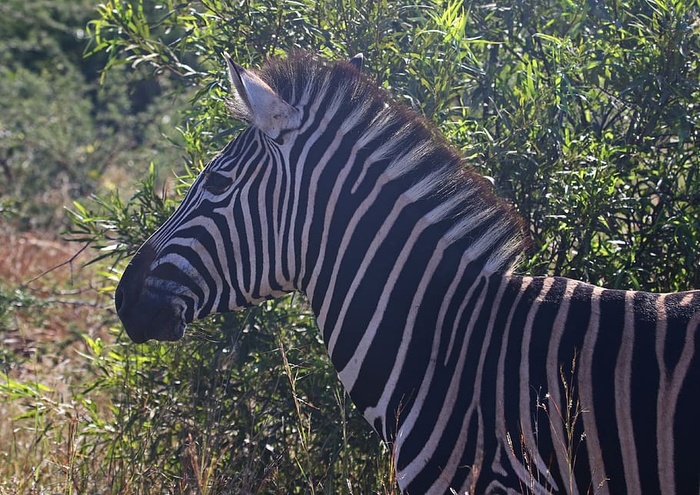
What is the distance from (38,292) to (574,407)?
19.7 feet

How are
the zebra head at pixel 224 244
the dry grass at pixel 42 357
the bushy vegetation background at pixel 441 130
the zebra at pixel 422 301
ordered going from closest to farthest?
the zebra at pixel 422 301, the zebra head at pixel 224 244, the bushy vegetation background at pixel 441 130, the dry grass at pixel 42 357

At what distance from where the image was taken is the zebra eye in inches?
130

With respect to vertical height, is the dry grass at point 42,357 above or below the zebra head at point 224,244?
below

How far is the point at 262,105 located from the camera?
10.4ft

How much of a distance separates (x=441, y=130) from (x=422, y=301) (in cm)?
113

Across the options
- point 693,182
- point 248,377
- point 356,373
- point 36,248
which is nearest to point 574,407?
point 356,373

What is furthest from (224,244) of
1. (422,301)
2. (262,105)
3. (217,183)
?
(422,301)

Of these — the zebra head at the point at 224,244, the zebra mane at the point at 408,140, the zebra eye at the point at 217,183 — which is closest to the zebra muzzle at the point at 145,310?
the zebra head at the point at 224,244

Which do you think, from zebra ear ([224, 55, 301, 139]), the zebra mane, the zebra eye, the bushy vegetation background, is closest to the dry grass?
the bushy vegetation background

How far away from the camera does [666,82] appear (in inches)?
149

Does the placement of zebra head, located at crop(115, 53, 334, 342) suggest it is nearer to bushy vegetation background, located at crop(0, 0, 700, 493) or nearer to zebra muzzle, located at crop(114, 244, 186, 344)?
zebra muzzle, located at crop(114, 244, 186, 344)

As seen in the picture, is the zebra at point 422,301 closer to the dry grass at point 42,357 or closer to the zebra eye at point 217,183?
the zebra eye at point 217,183

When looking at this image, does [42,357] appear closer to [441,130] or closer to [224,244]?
[224,244]

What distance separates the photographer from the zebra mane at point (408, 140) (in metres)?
3.05
